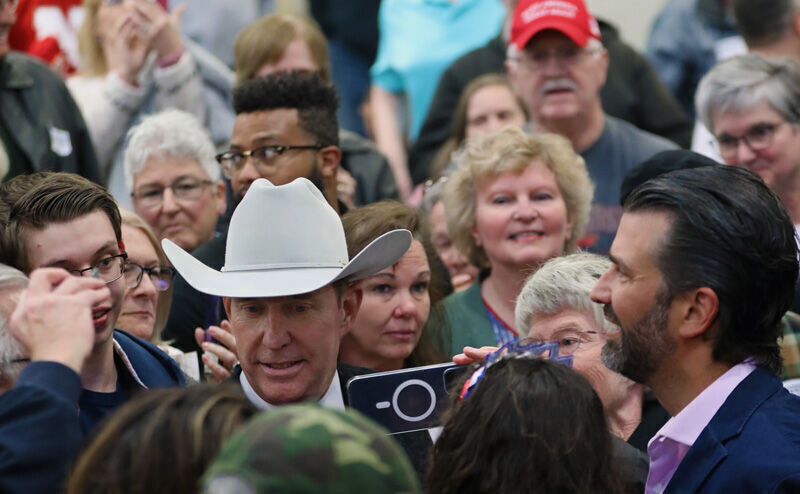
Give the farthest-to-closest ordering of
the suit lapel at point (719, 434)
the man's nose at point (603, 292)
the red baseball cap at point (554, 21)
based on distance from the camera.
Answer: the red baseball cap at point (554, 21), the man's nose at point (603, 292), the suit lapel at point (719, 434)

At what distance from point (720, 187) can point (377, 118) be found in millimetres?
5241

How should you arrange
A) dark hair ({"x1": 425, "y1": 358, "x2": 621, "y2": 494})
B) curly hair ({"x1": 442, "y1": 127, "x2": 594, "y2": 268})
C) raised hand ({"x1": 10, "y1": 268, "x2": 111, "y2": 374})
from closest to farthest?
1. dark hair ({"x1": 425, "y1": 358, "x2": 621, "y2": 494})
2. raised hand ({"x1": 10, "y1": 268, "x2": 111, "y2": 374})
3. curly hair ({"x1": 442, "y1": 127, "x2": 594, "y2": 268})

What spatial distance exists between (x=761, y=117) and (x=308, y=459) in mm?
4228

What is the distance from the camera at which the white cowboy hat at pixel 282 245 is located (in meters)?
3.81

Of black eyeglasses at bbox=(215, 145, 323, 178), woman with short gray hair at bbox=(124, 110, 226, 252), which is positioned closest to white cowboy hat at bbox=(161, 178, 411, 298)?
black eyeglasses at bbox=(215, 145, 323, 178)

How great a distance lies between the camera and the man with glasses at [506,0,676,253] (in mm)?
6227

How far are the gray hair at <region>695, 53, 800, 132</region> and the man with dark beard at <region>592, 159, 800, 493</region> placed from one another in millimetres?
2347

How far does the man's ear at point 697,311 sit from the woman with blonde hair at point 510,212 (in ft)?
5.92

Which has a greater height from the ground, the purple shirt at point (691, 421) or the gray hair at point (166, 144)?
the gray hair at point (166, 144)

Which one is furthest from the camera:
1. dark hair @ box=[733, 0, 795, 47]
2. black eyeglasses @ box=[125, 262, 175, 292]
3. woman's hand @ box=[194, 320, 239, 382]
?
dark hair @ box=[733, 0, 795, 47]

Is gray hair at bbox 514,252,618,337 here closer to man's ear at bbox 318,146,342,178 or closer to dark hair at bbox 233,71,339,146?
man's ear at bbox 318,146,342,178

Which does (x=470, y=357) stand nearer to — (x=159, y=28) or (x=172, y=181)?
(x=172, y=181)

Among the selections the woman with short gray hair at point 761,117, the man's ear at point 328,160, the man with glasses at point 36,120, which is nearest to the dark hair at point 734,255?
the woman with short gray hair at point 761,117

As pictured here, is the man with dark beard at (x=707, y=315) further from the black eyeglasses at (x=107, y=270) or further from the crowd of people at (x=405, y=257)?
the black eyeglasses at (x=107, y=270)
